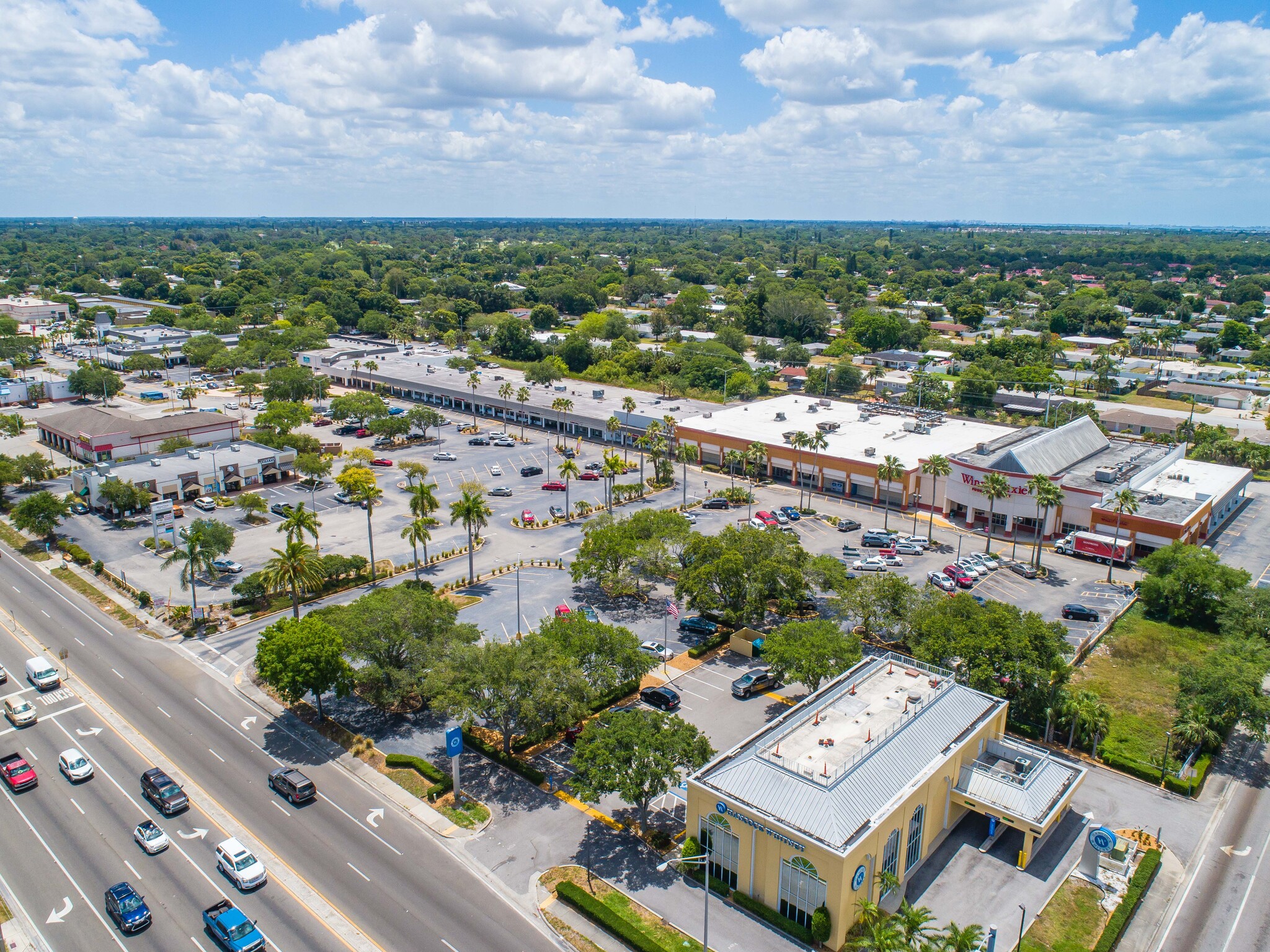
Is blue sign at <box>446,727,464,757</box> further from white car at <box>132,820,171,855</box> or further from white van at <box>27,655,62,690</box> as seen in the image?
white van at <box>27,655,62,690</box>

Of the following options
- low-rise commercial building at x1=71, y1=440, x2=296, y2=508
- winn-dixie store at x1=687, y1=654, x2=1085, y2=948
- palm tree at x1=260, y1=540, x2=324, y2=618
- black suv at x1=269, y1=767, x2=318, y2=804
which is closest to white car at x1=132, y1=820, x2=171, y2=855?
black suv at x1=269, y1=767, x2=318, y2=804

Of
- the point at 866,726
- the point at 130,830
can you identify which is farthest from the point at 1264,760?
the point at 130,830

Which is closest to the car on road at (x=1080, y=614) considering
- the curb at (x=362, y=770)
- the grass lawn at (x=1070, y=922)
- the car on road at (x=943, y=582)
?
the car on road at (x=943, y=582)

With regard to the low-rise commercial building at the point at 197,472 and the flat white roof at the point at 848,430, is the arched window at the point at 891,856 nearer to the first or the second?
the flat white roof at the point at 848,430

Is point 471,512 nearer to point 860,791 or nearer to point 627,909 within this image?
point 627,909

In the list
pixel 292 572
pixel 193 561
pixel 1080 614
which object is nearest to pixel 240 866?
pixel 292 572

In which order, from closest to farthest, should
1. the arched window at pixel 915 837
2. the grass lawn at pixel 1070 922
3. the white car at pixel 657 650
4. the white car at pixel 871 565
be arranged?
the grass lawn at pixel 1070 922 → the arched window at pixel 915 837 → the white car at pixel 657 650 → the white car at pixel 871 565
